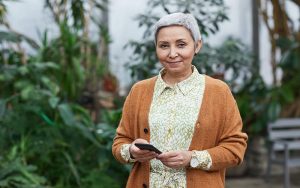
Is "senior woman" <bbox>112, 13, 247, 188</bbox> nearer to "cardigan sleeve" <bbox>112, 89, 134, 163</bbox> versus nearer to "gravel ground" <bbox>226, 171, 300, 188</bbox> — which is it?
"cardigan sleeve" <bbox>112, 89, 134, 163</bbox>

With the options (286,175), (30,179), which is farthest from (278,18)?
(30,179)

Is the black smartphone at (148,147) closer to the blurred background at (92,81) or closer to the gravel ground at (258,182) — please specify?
the blurred background at (92,81)

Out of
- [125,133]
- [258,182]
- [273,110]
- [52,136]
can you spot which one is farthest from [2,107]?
[258,182]

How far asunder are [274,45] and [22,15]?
2.98m

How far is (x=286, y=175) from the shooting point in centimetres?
542

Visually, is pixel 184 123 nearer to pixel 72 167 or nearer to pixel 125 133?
pixel 125 133

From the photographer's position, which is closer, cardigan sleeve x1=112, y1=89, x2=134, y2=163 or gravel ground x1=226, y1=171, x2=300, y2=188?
cardigan sleeve x1=112, y1=89, x2=134, y2=163

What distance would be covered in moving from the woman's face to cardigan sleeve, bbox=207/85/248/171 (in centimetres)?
20

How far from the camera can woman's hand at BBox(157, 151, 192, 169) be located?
1828 mm

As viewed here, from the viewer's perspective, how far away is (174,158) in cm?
183

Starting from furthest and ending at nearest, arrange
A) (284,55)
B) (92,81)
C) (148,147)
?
(284,55), (92,81), (148,147)

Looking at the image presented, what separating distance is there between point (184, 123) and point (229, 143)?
0.17 metres

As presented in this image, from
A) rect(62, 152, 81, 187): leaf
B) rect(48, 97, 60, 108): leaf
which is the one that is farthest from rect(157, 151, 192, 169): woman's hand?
rect(48, 97, 60, 108): leaf

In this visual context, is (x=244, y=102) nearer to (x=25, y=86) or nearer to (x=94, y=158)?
(x=94, y=158)
